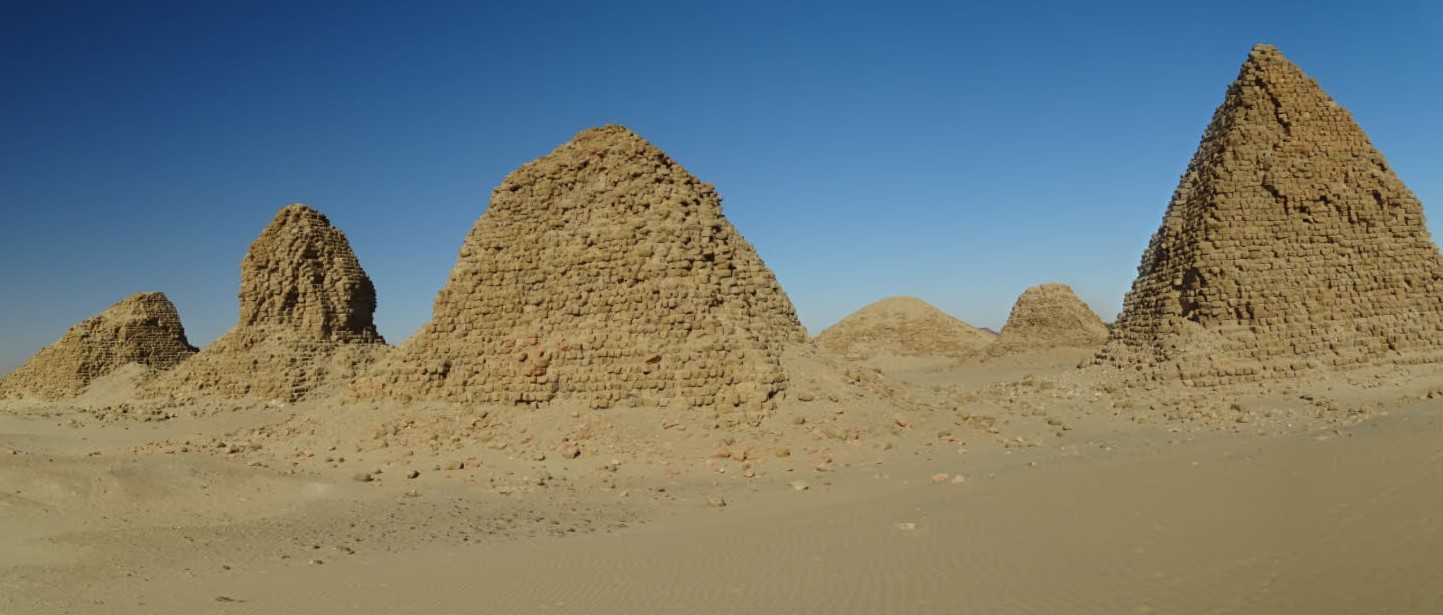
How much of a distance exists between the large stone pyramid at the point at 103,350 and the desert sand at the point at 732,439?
5660 millimetres

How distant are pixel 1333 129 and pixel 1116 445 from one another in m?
13.0

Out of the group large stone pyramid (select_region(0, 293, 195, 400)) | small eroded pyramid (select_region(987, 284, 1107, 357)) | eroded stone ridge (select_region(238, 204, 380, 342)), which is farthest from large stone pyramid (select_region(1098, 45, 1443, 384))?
large stone pyramid (select_region(0, 293, 195, 400))

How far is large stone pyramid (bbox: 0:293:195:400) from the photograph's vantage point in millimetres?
34219

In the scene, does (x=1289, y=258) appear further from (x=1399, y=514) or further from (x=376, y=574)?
(x=376, y=574)

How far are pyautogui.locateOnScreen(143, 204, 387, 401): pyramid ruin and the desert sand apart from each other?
0.38 ft

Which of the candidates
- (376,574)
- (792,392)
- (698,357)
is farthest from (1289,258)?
(376,574)

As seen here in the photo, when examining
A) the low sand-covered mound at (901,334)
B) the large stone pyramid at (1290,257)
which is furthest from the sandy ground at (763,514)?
the low sand-covered mound at (901,334)

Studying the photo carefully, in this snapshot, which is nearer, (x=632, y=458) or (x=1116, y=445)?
(x=632, y=458)

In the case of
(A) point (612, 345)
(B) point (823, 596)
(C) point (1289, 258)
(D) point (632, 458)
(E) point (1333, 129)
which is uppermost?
(E) point (1333, 129)

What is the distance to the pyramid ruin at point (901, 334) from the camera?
168 ft

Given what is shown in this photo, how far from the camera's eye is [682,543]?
7.96m

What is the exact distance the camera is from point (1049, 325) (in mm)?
41562

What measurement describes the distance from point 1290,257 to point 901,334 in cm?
3300

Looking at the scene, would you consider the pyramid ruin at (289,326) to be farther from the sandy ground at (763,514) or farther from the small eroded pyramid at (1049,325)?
the small eroded pyramid at (1049,325)
